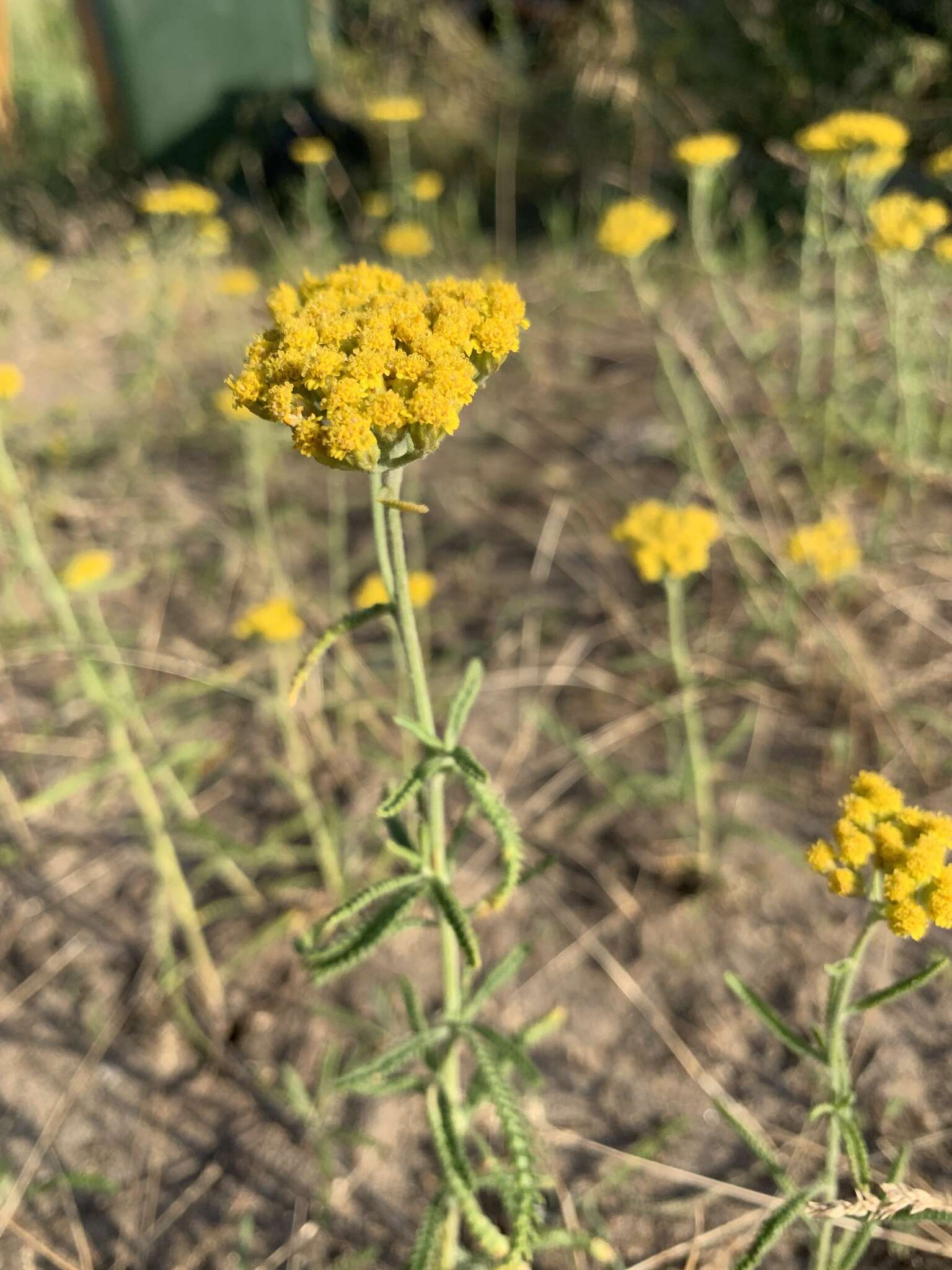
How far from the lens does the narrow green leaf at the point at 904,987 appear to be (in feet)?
3.72

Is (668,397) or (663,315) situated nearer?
(668,397)

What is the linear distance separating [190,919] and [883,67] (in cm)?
507

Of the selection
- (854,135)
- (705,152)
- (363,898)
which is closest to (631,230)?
(705,152)

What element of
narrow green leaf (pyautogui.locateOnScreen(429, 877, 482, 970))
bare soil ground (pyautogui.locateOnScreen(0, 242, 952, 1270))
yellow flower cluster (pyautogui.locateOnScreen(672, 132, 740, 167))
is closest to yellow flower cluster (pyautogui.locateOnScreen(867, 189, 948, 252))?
yellow flower cluster (pyautogui.locateOnScreen(672, 132, 740, 167))

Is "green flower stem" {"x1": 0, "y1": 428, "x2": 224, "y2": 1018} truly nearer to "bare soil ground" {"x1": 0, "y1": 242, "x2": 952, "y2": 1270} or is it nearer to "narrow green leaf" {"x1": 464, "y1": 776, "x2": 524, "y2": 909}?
"bare soil ground" {"x1": 0, "y1": 242, "x2": 952, "y2": 1270}

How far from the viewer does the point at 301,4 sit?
259 inches

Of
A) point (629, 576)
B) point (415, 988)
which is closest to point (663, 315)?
point (629, 576)

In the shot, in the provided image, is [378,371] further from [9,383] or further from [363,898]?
[9,383]

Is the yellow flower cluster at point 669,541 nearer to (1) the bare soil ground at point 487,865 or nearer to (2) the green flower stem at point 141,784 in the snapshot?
(1) the bare soil ground at point 487,865

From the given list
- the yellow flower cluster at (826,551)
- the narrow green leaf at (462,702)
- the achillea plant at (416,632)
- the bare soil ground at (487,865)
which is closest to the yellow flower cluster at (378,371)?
the achillea plant at (416,632)

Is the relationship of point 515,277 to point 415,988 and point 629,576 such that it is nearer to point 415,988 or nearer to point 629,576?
point 629,576

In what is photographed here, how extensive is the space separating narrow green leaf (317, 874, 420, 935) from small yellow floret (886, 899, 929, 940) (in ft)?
2.01

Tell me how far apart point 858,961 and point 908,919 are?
0.14 metres

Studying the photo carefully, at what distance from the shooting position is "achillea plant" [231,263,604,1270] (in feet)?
3.50
